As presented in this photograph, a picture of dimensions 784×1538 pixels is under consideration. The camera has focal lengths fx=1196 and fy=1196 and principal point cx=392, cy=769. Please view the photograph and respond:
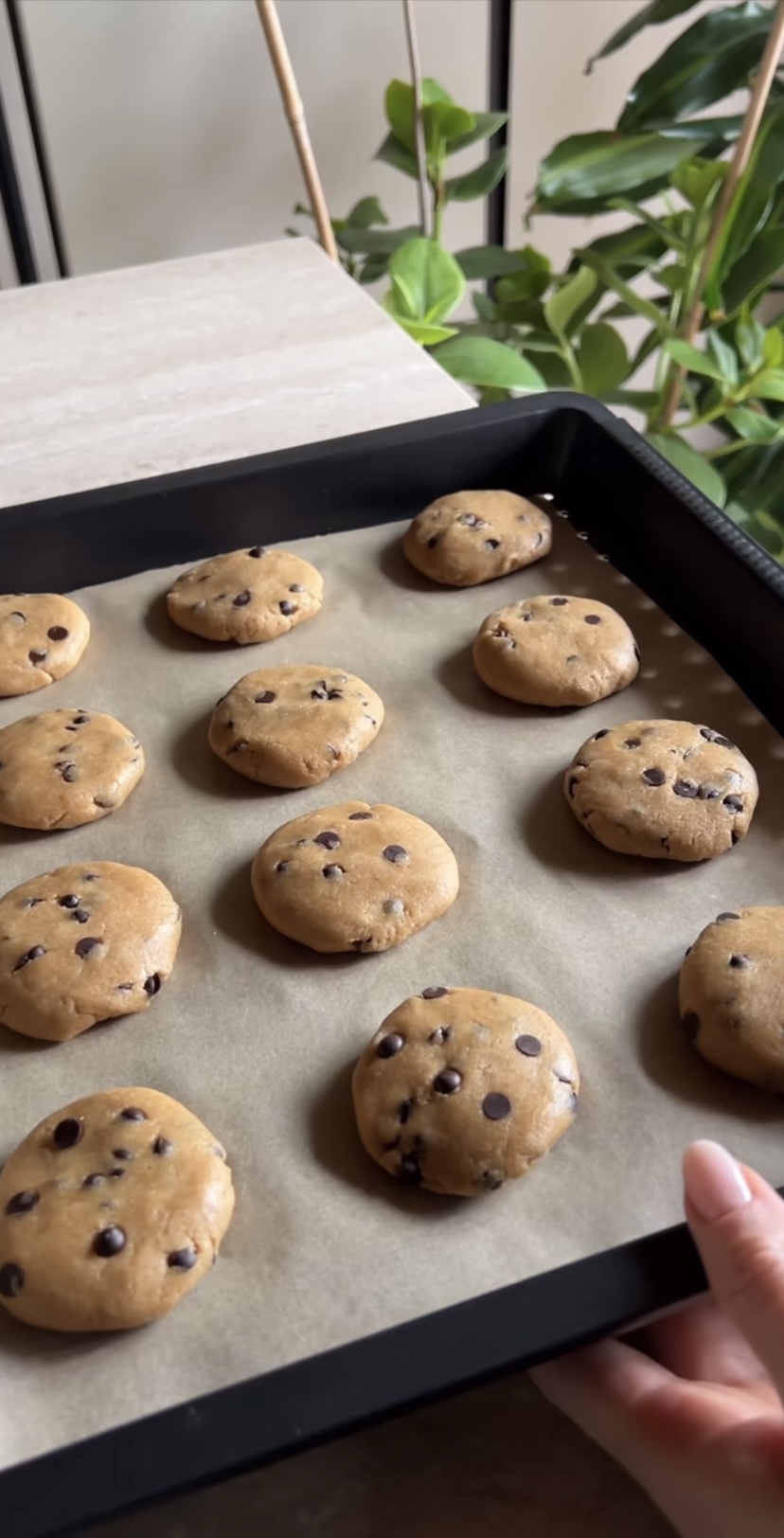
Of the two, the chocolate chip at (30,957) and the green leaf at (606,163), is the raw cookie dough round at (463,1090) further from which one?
the green leaf at (606,163)

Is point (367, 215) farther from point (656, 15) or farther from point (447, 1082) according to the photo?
Answer: point (447, 1082)

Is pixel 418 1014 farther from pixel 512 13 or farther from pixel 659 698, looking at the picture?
pixel 512 13

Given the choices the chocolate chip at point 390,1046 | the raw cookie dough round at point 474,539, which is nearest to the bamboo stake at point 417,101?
the raw cookie dough round at point 474,539

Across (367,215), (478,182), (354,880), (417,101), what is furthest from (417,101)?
(354,880)

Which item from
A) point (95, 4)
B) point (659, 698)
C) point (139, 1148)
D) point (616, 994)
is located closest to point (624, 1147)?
point (616, 994)

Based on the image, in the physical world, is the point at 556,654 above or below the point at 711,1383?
above
